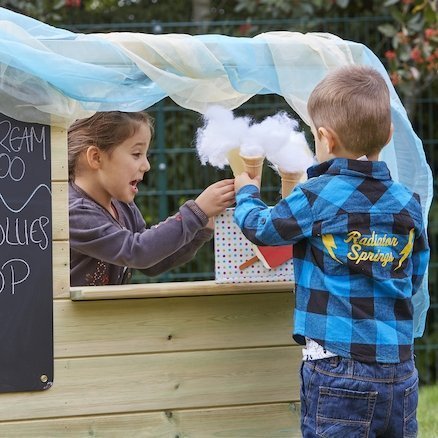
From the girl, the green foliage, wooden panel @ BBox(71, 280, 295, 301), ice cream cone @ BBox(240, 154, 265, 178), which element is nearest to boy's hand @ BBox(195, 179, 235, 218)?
the girl

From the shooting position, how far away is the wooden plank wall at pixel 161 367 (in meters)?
3.11

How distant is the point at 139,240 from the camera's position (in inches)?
127

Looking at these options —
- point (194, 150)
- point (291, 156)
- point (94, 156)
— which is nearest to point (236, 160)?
point (291, 156)

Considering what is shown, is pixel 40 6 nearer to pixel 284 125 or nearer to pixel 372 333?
pixel 284 125

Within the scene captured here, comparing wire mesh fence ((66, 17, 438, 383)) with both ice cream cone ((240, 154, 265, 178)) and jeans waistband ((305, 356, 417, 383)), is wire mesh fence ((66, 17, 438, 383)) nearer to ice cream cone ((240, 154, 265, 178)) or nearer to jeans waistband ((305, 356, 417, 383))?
ice cream cone ((240, 154, 265, 178))

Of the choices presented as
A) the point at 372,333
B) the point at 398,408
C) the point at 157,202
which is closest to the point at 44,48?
the point at 372,333

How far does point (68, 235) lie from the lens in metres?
3.12

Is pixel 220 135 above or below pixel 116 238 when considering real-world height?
above

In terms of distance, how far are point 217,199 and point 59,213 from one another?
1.57 ft

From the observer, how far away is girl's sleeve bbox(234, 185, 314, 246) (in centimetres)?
277

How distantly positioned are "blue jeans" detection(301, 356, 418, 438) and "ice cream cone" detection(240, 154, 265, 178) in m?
0.61

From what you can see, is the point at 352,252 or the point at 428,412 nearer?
the point at 352,252

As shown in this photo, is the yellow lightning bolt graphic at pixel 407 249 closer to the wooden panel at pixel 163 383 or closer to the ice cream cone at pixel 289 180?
the ice cream cone at pixel 289 180

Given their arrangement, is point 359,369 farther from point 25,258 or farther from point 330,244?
point 25,258
